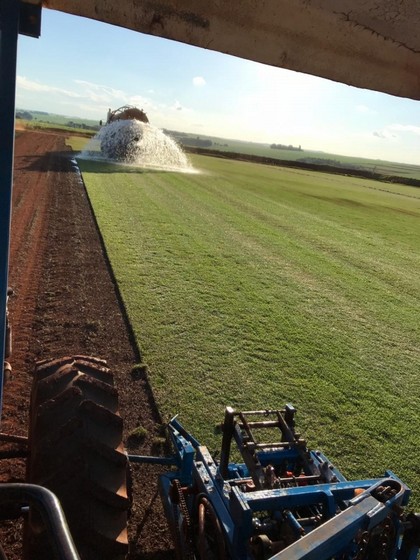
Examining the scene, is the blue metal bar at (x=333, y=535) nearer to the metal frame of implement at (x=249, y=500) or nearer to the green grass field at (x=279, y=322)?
the metal frame of implement at (x=249, y=500)

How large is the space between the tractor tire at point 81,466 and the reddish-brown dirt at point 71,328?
28.2 inches

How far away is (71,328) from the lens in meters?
6.84

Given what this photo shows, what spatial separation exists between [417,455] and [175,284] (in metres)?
5.31

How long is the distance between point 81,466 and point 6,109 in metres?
1.83

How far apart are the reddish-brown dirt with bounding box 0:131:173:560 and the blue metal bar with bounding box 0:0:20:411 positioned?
192cm

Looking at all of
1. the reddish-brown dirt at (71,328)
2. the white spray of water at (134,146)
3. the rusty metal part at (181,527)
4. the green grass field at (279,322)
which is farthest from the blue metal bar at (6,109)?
the white spray of water at (134,146)

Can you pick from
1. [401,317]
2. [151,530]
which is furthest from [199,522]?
[401,317]

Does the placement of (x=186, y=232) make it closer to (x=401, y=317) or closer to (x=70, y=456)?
(x=401, y=317)

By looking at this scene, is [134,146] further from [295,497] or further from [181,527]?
[295,497]

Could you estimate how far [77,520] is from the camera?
255 cm

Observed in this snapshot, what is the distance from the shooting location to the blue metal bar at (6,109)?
5.65 ft

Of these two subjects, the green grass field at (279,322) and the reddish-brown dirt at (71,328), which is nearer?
the reddish-brown dirt at (71,328)

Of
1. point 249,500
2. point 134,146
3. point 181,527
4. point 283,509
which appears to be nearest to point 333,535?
point 249,500

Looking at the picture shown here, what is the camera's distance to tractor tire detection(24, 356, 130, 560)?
2.53 meters
